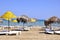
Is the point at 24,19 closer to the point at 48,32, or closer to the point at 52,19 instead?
the point at 52,19

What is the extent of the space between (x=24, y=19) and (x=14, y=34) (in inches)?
452

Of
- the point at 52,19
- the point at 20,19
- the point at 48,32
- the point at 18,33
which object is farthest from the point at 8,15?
the point at 20,19

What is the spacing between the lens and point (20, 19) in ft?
87.0

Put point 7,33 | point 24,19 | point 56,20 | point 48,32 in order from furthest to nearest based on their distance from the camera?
1. point 24,19
2. point 56,20
3. point 48,32
4. point 7,33

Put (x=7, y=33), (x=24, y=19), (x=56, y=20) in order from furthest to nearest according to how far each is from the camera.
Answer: (x=24, y=19) < (x=56, y=20) < (x=7, y=33)

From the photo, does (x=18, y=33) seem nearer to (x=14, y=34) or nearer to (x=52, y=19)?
(x=14, y=34)

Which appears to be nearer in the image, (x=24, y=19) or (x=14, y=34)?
(x=14, y=34)

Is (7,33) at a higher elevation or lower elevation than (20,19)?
lower

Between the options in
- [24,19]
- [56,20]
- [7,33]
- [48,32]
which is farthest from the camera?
[24,19]

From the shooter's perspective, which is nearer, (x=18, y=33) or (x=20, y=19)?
(x=18, y=33)

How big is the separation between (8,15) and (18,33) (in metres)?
2.57

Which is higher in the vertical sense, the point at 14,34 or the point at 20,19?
the point at 20,19

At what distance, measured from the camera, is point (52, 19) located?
23.0m

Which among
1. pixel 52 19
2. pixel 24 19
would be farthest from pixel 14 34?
pixel 24 19
